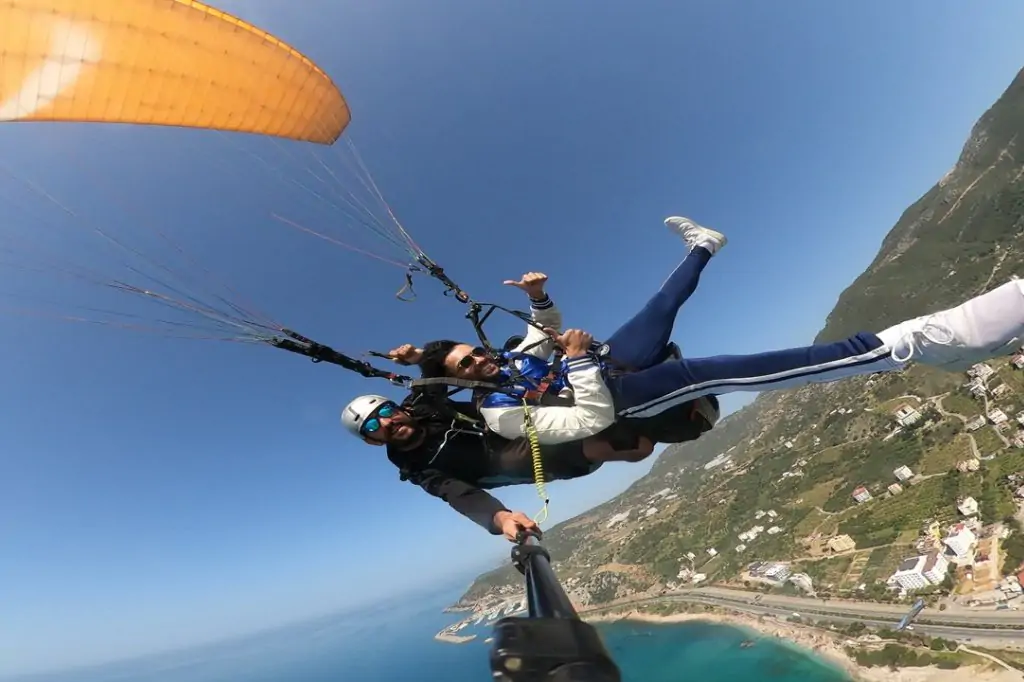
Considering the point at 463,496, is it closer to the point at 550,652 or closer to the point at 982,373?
the point at 550,652

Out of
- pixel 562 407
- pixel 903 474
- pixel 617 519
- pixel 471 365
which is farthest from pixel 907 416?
pixel 617 519

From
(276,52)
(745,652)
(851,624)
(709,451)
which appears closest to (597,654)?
(276,52)

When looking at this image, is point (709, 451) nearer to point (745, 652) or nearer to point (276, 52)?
point (745, 652)

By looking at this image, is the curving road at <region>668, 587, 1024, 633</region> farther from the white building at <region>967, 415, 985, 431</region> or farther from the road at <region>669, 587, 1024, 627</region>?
the white building at <region>967, 415, 985, 431</region>

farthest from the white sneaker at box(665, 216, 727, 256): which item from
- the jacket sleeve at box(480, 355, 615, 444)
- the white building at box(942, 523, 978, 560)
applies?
the white building at box(942, 523, 978, 560)

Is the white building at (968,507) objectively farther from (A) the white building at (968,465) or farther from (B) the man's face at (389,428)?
(B) the man's face at (389,428)

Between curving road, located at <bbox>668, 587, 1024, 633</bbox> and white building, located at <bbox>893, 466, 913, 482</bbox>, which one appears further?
white building, located at <bbox>893, 466, 913, 482</bbox>
